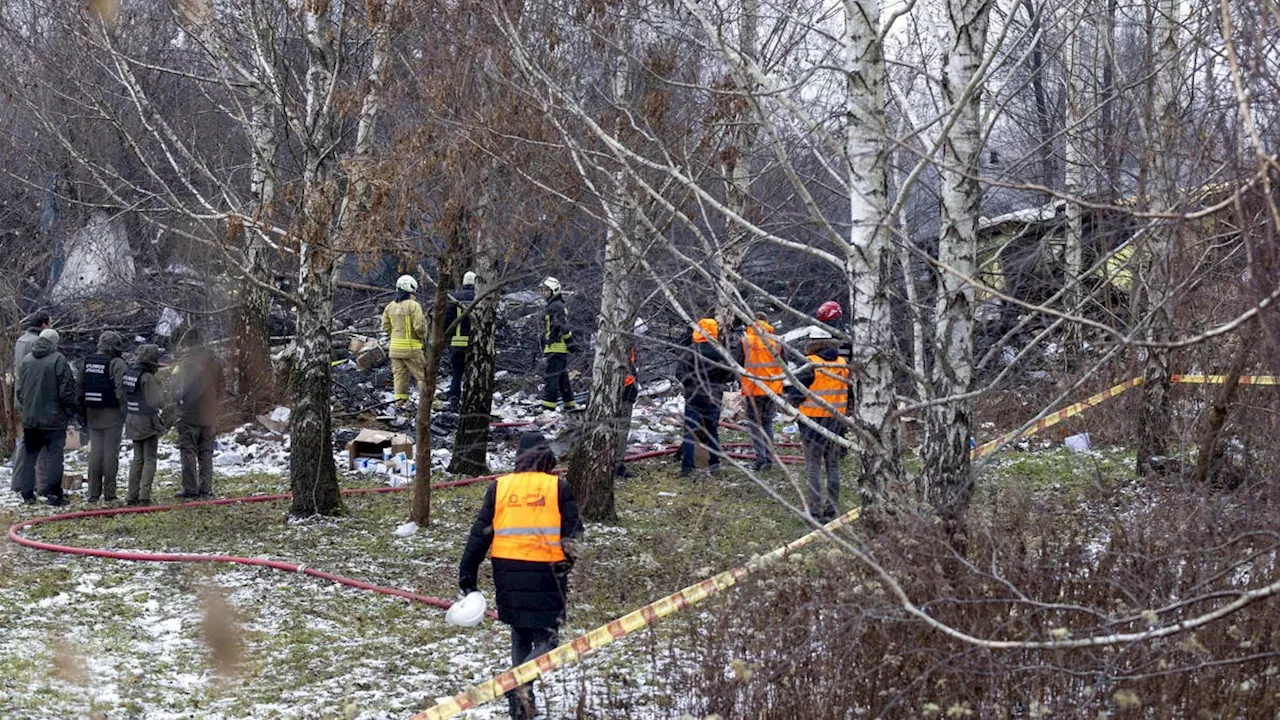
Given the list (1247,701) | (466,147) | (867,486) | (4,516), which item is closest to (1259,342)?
(1247,701)

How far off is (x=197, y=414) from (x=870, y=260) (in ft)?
25.6

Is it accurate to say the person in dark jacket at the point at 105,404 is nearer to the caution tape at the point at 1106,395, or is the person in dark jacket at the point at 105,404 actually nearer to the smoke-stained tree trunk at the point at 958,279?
the caution tape at the point at 1106,395

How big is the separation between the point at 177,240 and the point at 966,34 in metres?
17.4

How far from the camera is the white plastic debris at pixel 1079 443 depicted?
46.8 feet

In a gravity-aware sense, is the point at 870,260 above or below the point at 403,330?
above

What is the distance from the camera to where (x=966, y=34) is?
6836mm

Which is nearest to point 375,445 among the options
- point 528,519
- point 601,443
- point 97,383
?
point 97,383

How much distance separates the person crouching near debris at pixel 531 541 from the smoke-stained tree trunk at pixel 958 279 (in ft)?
5.96

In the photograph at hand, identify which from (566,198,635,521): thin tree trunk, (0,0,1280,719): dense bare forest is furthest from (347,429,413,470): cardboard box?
(566,198,635,521): thin tree trunk

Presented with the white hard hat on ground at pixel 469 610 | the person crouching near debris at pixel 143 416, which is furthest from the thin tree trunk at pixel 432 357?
the white hard hat on ground at pixel 469 610

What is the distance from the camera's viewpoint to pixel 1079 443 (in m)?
14.4

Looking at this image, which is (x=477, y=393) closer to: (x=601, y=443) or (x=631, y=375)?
(x=631, y=375)

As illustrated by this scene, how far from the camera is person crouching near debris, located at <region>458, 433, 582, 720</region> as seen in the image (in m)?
6.56

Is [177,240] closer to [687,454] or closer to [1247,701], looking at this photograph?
[687,454]
